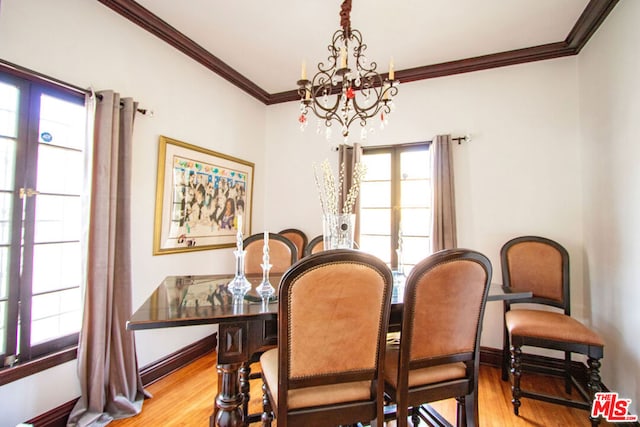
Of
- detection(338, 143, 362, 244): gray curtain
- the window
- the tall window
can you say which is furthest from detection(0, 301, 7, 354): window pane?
the window

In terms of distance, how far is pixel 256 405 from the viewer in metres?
2.02

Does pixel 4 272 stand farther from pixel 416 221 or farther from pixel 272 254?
pixel 416 221

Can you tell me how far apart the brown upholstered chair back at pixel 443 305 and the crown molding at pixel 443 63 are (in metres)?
2.22

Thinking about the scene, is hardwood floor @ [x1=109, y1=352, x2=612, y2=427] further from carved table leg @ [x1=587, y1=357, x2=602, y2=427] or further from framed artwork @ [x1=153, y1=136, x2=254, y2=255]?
framed artwork @ [x1=153, y1=136, x2=254, y2=255]

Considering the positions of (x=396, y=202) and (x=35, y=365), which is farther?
(x=396, y=202)

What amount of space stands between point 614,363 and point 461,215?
4.80 ft

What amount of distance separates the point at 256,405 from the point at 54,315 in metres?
1.41

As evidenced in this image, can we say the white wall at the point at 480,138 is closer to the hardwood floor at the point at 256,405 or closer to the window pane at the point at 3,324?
the window pane at the point at 3,324

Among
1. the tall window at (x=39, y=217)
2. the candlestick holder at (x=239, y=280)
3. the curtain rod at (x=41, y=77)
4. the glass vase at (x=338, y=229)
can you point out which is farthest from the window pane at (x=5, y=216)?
the glass vase at (x=338, y=229)

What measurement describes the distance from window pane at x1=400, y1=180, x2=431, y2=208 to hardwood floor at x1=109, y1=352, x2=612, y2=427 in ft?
5.42

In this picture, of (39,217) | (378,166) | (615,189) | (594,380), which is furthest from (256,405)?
(615,189)

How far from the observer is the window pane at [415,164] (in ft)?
10.1

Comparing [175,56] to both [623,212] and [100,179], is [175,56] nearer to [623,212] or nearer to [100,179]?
[100,179]

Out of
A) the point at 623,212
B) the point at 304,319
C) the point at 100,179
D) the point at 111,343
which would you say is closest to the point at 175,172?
the point at 100,179
